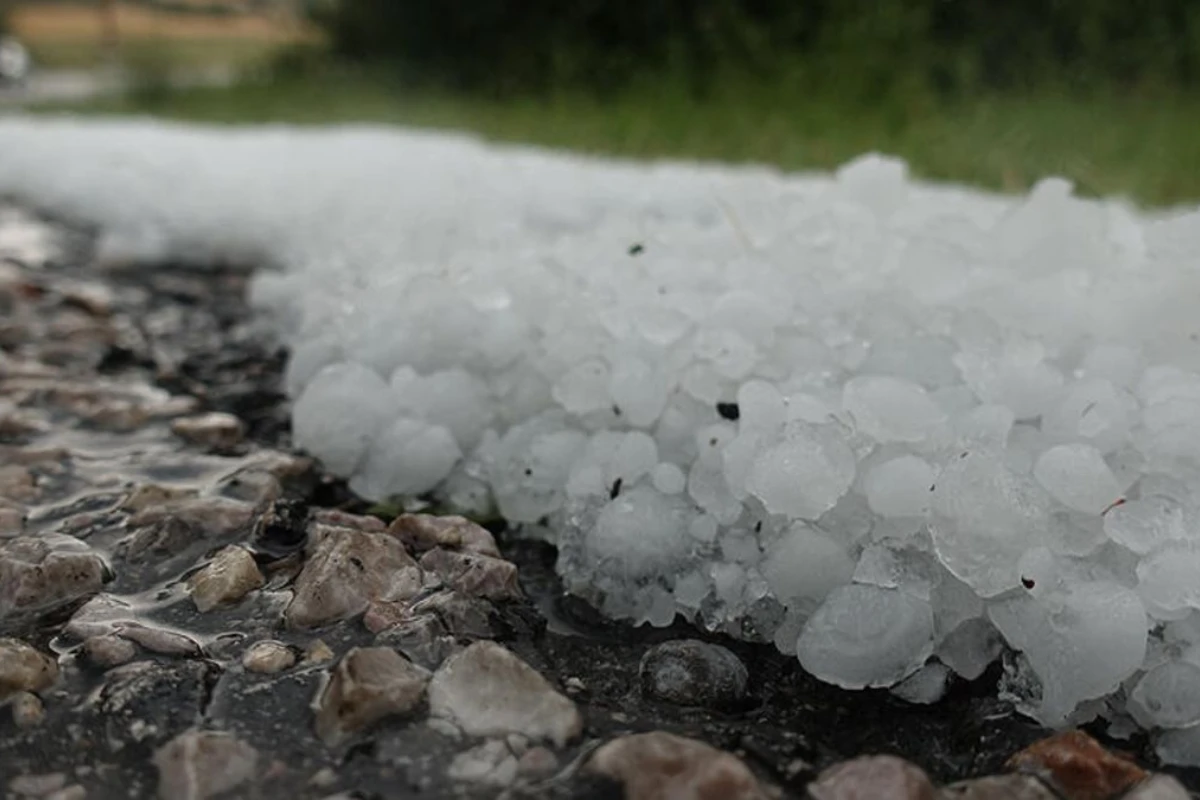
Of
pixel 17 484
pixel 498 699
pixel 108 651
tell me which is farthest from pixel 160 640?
pixel 17 484

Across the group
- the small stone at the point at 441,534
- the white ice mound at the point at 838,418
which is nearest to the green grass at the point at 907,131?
the white ice mound at the point at 838,418

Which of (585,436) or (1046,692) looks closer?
(1046,692)

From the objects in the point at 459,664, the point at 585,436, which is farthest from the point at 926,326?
the point at 459,664

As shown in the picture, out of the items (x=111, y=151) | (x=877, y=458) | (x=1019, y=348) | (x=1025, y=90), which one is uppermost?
(x=1025, y=90)

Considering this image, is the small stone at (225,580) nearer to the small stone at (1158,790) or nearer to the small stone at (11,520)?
the small stone at (11,520)

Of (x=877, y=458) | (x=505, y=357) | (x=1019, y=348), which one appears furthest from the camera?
(x=505, y=357)

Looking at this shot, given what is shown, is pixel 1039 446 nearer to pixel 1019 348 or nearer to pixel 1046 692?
pixel 1019 348

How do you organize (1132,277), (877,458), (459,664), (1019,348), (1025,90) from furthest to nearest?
1. (1025,90)
2. (1132,277)
3. (1019,348)
4. (877,458)
5. (459,664)
